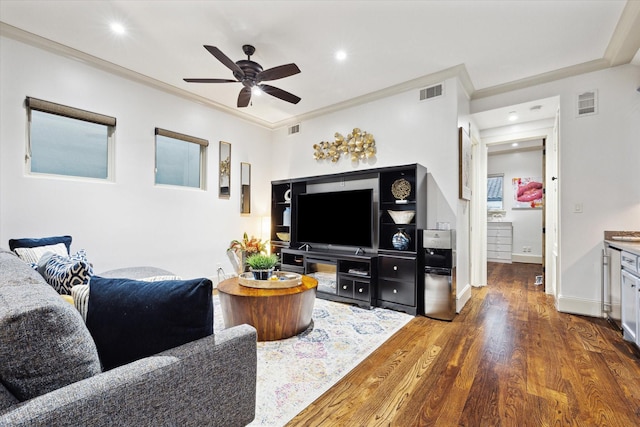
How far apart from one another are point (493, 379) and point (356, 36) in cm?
318

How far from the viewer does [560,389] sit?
1988 mm

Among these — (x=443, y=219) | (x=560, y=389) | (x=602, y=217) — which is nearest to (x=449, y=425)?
(x=560, y=389)

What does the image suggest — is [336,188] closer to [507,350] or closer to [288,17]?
[288,17]

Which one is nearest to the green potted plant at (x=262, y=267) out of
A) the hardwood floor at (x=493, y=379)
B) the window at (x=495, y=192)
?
the hardwood floor at (x=493, y=379)

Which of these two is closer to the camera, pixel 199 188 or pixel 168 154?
pixel 168 154

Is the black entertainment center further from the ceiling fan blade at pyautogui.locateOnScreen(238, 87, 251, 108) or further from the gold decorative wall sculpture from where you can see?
the ceiling fan blade at pyautogui.locateOnScreen(238, 87, 251, 108)

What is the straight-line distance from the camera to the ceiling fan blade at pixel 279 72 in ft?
9.10

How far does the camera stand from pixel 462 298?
3.82 m

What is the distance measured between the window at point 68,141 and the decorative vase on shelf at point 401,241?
361 cm

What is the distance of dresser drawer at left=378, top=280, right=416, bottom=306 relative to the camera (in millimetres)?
3516

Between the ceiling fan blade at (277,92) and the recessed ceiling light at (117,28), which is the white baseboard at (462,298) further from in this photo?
the recessed ceiling light at (117,28)

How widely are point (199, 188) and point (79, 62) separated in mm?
2013

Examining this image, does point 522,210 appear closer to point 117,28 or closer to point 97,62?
point 117,28

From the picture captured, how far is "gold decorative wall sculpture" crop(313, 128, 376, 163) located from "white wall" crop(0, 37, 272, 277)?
1.35 metres
